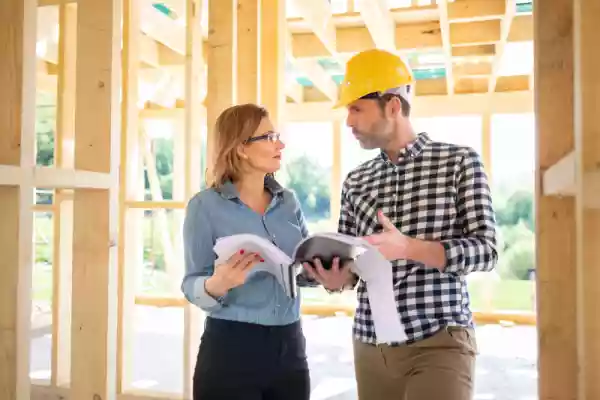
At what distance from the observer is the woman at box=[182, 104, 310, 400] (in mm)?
1677

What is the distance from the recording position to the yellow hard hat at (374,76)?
1860 mm

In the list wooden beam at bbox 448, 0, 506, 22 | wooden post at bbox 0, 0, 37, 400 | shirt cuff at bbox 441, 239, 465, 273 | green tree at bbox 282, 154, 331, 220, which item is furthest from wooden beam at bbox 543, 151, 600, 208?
green tree at bbox 282, 154, 331, 220

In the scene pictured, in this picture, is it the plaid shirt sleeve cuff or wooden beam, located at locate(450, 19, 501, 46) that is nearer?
the plaid shirt sleeve cuff

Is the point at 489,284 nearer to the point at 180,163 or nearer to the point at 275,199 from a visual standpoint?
the point at 180,163

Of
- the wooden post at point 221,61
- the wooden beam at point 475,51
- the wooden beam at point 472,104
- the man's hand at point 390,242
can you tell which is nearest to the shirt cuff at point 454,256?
the man's hand at point 390,242

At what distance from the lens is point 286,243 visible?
1.81m

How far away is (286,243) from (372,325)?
350 mm

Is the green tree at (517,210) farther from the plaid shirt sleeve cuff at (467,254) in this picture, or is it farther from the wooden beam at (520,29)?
the plaid shirt sleeve cuff at (467,254)

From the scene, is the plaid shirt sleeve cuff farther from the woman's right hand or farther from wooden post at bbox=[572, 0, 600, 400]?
wooden post at bbox=[572, 0, 600, 400]

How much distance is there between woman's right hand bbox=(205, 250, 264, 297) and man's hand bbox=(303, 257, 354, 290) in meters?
0.16

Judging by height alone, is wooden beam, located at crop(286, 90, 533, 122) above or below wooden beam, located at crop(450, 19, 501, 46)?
below

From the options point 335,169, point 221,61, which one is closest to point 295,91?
point 335,169

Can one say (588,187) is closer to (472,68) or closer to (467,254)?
(467,254)

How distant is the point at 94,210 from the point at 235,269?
44cm
